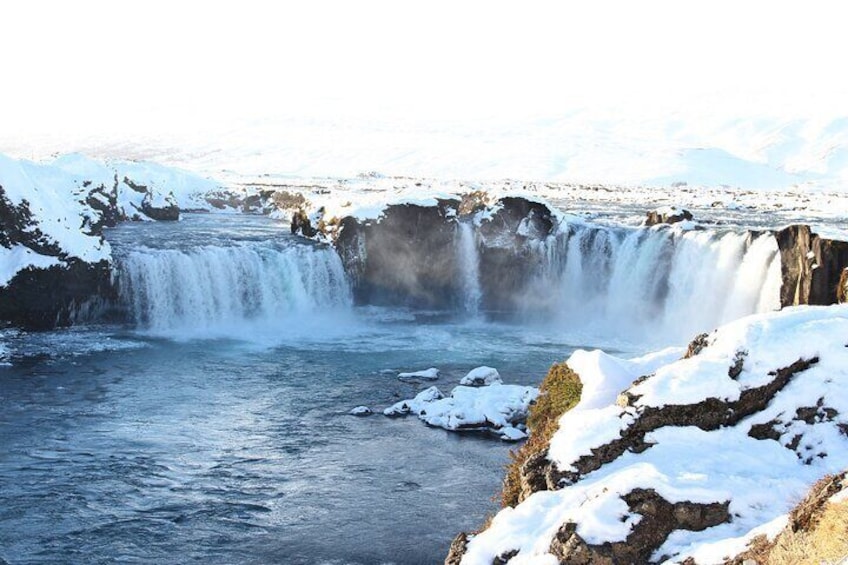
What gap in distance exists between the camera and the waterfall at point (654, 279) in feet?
118

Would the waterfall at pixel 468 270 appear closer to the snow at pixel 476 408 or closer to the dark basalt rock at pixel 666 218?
the dark basalt rock at pixel 666 218

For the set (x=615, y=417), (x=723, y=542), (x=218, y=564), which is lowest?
(x=218, y=564)

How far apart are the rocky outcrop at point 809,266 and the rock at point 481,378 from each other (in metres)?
11.2

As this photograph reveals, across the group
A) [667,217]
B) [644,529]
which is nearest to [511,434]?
[644,529]

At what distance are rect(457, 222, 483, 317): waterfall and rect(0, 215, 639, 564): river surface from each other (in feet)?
6.24

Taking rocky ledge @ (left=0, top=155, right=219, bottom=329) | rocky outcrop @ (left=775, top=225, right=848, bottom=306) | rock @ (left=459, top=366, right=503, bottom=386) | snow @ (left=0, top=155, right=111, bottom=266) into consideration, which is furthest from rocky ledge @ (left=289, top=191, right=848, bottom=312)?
rock @ (left=459, top=366, right=503, bottom=386)

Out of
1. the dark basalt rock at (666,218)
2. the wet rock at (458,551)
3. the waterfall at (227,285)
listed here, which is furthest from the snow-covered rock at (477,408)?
the dark basalt rock at (666,218)

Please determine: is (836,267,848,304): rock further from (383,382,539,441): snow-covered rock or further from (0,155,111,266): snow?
(0,155,111,266): snow

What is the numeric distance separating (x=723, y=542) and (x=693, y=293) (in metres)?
31.3

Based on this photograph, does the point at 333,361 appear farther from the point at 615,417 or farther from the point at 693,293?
the point at 615,417

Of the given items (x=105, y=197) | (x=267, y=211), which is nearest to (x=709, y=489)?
(x=105, y=197)

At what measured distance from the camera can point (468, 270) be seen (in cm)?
4541

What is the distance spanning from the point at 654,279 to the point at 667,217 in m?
4.27

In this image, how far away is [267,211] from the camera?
233 feet
